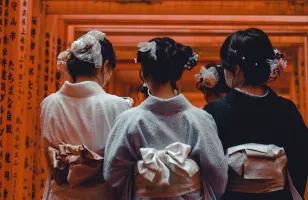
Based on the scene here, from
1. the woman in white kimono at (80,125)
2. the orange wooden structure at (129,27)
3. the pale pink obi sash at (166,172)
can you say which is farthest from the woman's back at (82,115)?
the orange wooden structure at (129,27)

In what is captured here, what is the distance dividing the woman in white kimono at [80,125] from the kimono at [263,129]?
0.55 meters

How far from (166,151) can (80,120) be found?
568 mm

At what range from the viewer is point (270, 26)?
498 centimetres

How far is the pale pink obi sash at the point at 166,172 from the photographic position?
212 centimetres

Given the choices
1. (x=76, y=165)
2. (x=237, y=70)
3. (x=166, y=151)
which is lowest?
(x=76, y=165)

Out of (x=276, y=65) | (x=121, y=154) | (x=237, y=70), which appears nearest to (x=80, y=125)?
(x=121, y=154)

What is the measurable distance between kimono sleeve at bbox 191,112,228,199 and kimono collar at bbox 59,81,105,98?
2.07 ft

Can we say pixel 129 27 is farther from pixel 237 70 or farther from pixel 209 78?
pixel 237 70

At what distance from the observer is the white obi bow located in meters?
2.12

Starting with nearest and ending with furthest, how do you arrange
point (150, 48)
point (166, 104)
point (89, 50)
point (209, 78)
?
point (166, 104) < point (150, 48) < point (89, 50) < point (209, 78)

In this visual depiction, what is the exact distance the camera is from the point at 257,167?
2.32 metres

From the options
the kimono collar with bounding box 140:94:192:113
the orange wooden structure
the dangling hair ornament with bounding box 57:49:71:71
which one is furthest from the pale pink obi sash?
the orange wooden structure

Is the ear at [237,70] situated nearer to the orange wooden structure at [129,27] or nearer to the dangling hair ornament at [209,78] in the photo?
the dangling hair ornament at [209,78]

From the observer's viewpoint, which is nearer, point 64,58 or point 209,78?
point 64,58
